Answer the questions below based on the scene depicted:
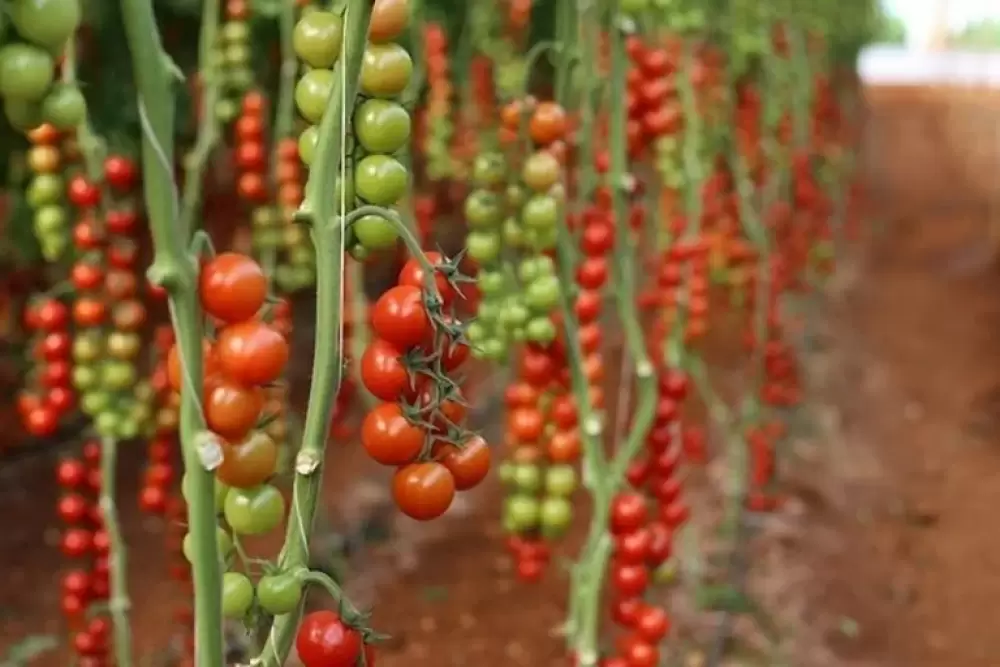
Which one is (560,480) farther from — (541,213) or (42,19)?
(42,19)

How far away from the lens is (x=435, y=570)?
5.88 feet

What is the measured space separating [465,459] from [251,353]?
143 mm

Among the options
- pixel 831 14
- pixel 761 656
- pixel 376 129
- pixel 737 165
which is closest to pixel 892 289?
pixel 831 14

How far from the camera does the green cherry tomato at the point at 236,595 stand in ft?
1.87

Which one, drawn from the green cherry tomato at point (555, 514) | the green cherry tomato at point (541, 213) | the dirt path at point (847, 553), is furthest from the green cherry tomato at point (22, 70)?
the dirt path at point (847, 553)

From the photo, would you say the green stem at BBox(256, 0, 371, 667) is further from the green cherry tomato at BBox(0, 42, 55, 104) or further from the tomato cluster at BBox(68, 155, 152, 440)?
the tomato cluster at BBox(68, 155, 152, 440)

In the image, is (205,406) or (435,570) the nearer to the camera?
(205,406)

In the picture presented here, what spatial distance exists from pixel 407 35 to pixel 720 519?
3.62 feet

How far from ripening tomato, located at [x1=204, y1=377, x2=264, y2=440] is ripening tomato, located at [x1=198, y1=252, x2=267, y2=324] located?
32mm

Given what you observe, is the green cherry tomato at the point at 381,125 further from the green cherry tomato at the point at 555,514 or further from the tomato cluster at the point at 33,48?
the green cherry tomato at the point at 555,514

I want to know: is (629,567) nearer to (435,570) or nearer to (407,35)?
(435,570)

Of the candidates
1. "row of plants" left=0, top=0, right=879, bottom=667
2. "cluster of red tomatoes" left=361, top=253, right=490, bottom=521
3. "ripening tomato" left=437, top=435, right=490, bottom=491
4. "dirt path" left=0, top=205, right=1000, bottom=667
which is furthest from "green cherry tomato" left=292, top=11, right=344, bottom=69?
"dirt path" left=0, top=205, right=1000, bottom=667

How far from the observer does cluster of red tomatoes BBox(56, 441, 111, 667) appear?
3.88 ft

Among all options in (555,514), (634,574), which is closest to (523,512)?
(555,514)
